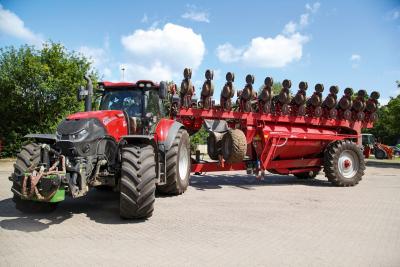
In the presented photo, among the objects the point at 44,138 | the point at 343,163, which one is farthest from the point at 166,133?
the point at 343,163

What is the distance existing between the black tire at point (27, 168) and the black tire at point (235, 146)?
4499 mm

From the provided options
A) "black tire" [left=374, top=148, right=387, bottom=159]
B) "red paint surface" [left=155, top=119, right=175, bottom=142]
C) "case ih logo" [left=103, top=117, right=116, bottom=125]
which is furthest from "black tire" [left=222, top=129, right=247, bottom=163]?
"black tire" [left=374, top=148, right=387, bottom=159]

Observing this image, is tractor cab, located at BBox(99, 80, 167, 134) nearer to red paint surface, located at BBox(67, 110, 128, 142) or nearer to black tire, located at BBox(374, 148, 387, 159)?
red paint surface, located at BBox(67, 110, 128, 142)

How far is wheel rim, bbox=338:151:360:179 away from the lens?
10602mm

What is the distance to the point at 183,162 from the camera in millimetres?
8523

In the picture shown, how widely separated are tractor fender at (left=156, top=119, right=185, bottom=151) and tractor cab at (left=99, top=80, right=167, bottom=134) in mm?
173

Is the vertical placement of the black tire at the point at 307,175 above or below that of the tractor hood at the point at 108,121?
below

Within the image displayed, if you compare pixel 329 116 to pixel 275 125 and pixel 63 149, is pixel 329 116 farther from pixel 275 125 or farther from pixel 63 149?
pixel 63 149

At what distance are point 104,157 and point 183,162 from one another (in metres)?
2.69

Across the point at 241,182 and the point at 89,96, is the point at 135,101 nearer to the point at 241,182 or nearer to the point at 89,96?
the point at 89,96

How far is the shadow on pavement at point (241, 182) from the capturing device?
403 inches

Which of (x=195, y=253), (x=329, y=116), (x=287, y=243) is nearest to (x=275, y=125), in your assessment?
(x=329, y=116)

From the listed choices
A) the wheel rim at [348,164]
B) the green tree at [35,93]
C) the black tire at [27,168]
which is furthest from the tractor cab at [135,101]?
the green tree at [35,93]

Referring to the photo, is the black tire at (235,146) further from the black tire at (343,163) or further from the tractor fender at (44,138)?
the tractor fender at (44,138)
